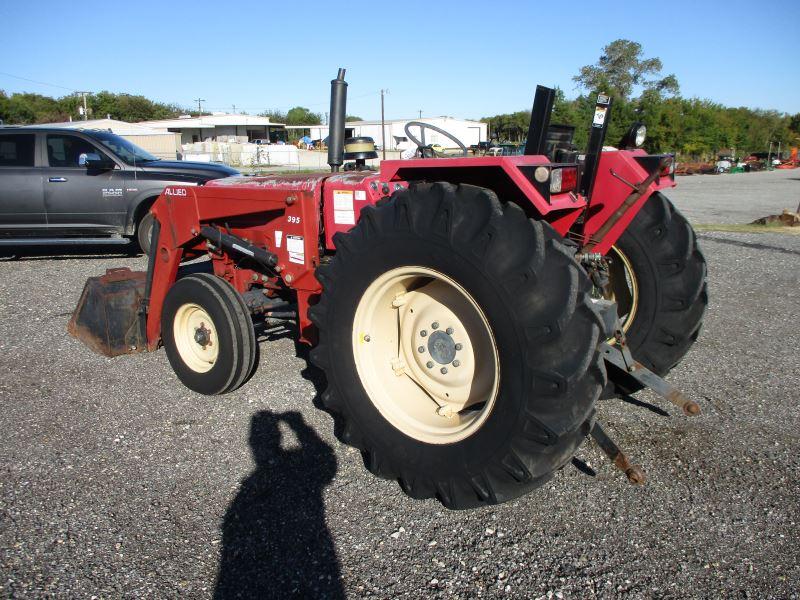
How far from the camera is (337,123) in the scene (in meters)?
4.24

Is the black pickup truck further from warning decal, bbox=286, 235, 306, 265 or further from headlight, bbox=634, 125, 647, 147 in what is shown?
headlight, bbox=634, 125, 647, 147

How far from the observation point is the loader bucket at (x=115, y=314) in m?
4.65

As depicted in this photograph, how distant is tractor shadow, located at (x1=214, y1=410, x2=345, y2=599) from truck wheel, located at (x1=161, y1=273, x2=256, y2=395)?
596mm

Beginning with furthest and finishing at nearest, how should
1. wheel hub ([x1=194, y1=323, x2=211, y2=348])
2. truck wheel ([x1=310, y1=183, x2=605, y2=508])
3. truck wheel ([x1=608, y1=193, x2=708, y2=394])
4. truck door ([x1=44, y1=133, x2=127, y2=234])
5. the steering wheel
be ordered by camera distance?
truck door ([x1=44, y1=133, x2=127, y2=234]), wheel hub ([x1=194, y1=323, x2=211, y2=348]), the steering wheel, truck wheel ([x1=608, y1=193, x2=708, y2=394]), truck wheel ([x1=310, y1=183, x2=605, y2=508])

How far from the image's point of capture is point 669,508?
275cm

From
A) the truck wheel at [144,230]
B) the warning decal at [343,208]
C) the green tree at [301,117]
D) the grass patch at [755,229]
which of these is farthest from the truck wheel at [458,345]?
the green tree at [301,117]

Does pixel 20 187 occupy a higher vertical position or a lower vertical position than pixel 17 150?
lower

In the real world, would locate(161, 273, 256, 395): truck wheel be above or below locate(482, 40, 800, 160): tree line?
below

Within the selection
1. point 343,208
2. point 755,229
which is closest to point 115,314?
point 343,208

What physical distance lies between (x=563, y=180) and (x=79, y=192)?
7.94 m

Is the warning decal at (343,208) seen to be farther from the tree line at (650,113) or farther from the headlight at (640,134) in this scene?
the tree line at (650,113)

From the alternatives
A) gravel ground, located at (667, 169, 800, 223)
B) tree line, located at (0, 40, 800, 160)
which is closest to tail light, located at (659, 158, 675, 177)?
gravel ground, located at (667, 169, 800, 223)

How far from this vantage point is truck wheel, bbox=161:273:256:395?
12.6 feet

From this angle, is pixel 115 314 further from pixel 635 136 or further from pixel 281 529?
pixel 635 136
